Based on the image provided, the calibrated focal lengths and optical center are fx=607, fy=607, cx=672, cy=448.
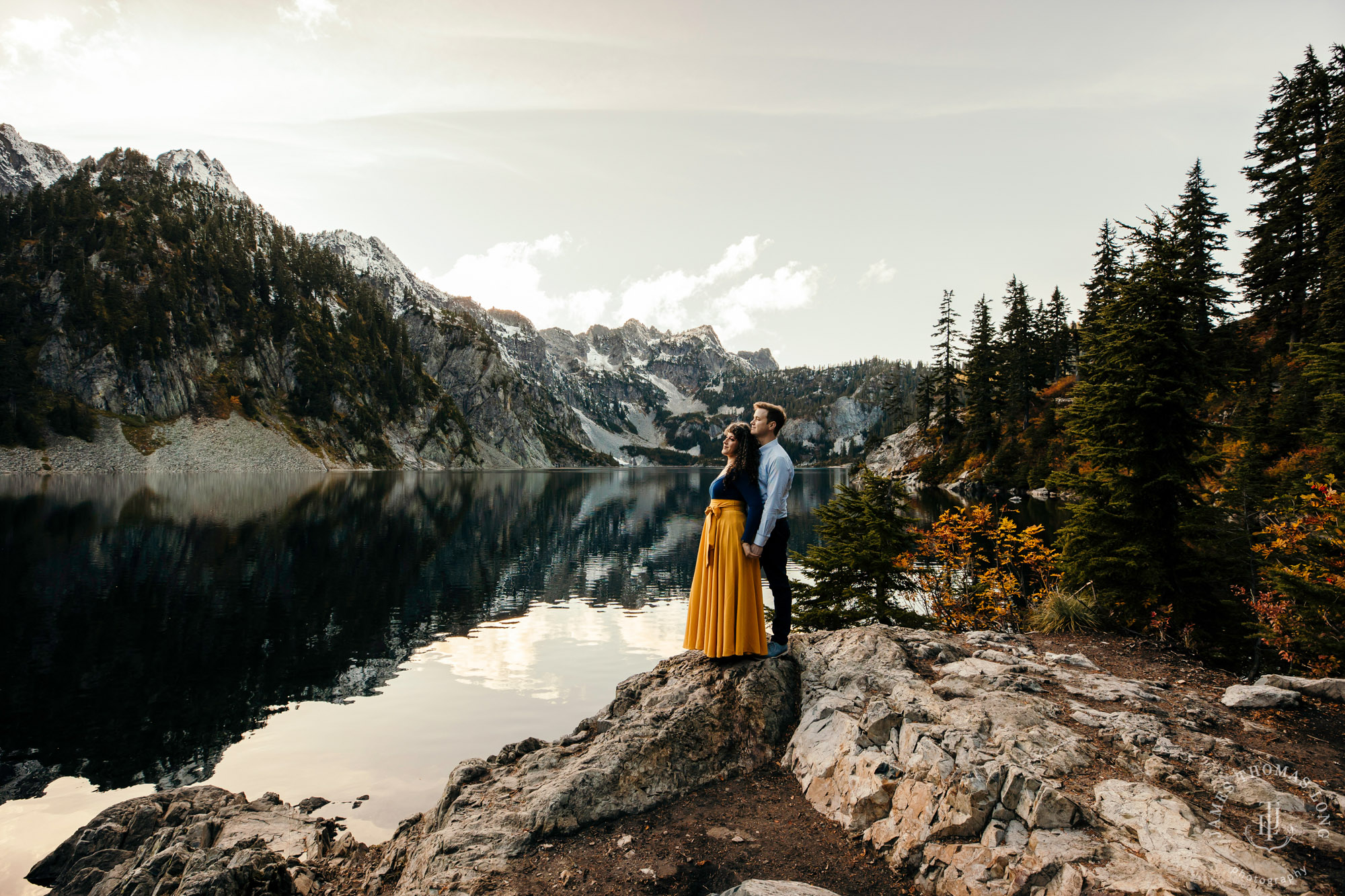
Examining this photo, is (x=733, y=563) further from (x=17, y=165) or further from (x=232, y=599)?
(x=17, y=165)

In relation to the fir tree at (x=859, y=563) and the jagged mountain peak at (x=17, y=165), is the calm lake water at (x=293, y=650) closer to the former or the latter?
the fir tree at (x=859, y=563)

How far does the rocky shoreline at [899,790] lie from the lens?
206 inches

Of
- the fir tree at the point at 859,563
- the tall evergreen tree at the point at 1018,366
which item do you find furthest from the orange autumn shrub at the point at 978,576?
the tall evergreen tree at the point at 1018,366

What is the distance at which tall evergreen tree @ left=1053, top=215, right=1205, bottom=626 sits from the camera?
47.0 feet

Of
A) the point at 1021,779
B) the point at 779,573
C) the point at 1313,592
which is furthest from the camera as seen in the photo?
the point at 1313,592

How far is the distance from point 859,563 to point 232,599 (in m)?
25.9

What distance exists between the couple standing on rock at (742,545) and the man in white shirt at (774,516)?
0.01 metres

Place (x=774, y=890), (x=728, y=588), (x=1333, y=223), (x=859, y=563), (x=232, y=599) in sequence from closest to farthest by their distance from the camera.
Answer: (x=774, y=890) → (x=728, y=588) → (x=859, y=563) → (x=232, y=599) → (x=1333, y=223)

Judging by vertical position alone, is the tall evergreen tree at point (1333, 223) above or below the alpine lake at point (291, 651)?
above

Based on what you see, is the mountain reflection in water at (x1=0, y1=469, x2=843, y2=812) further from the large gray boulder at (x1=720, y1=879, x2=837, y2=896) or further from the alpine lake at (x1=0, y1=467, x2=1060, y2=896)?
the large gray boulder at (x1=720, y1=879, x2=837, y2=896)

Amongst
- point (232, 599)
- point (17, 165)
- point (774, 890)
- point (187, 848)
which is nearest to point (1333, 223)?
point (774, 890)

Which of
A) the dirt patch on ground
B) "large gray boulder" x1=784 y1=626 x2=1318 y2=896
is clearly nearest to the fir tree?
the dirt patch on ground

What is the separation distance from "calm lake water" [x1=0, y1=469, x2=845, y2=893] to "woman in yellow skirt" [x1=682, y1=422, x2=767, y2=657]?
785 cm

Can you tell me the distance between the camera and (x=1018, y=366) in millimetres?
74688
